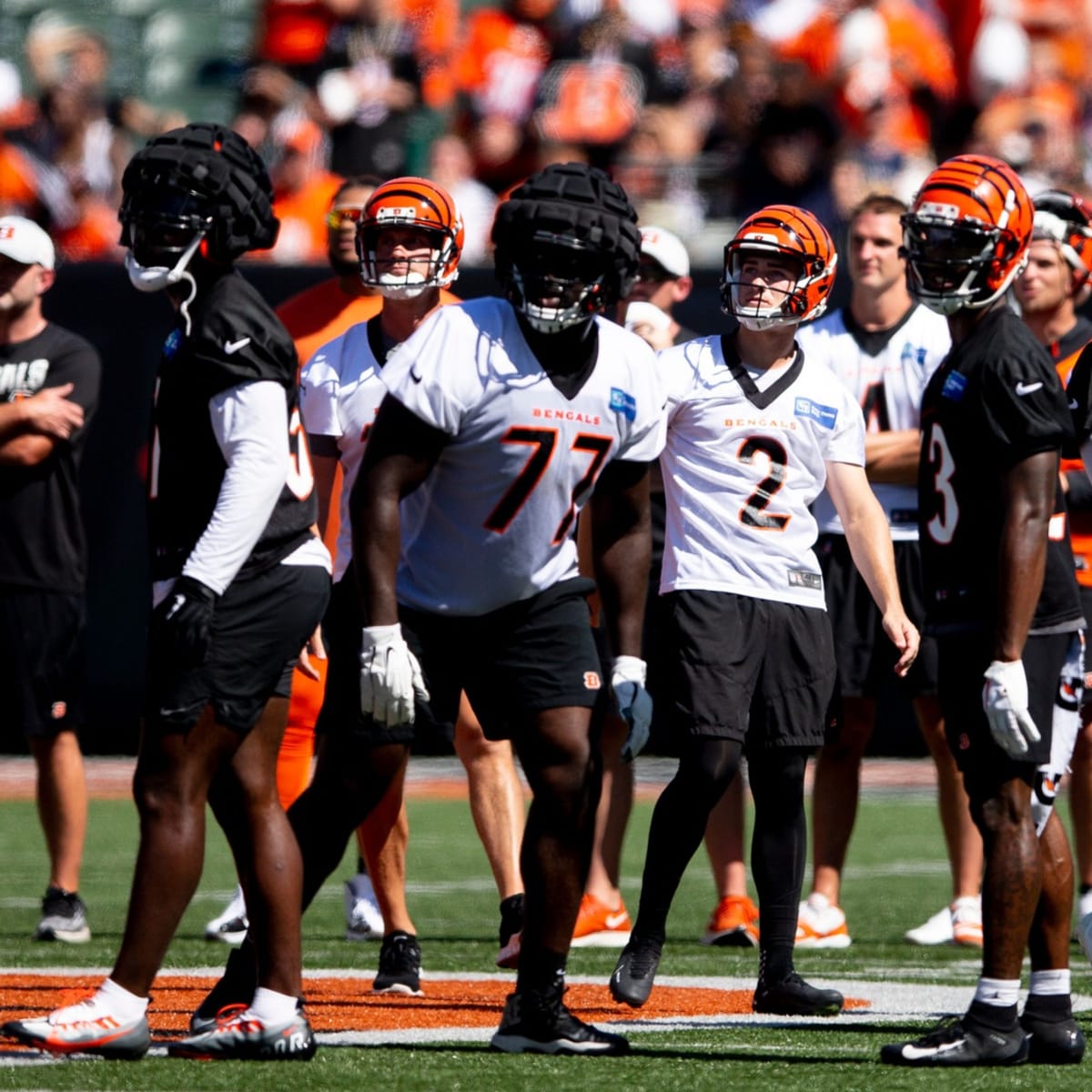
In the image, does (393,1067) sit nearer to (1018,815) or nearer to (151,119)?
(1018,815)

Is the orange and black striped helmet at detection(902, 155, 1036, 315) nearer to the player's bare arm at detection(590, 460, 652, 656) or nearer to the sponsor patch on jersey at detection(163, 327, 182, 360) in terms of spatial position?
the player's bare arm at detection(590, 460, 652, 656)

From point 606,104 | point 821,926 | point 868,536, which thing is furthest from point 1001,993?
point 606,104

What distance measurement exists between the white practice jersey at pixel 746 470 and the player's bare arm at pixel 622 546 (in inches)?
33.8

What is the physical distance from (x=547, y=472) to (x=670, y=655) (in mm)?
1183

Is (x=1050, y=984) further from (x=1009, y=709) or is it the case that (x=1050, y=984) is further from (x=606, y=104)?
(x=606, y=104)

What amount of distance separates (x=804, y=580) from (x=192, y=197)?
203 centimetres

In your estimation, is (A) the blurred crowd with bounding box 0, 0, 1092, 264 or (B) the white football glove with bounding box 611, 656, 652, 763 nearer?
(B) the white football glove with bounding box 611, 656, 652, 763

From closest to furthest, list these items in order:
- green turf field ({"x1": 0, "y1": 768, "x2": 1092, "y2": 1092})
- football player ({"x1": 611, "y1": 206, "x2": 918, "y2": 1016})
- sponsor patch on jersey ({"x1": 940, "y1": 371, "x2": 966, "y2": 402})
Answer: green turf field ({"x1": 0, "y1": 768, "x2": 1092, "y2": 1092})
sponsor patch on jersey ({"x1": 940, "y1": 371, "x2": 966, "y2": 402})
football player ({"x1": 611, "y1": 206, "x2": 918, "y2": 1016})

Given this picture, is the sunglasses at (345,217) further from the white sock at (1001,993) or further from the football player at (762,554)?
the white sock at (1001,993)

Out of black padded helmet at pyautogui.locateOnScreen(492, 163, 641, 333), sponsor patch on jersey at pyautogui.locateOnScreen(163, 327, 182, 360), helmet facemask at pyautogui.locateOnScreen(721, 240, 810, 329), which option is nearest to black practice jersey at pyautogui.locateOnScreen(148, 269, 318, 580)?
sponsor patch on jersey at pyautogui.locateOnScreen(163, 327, 182, 360)

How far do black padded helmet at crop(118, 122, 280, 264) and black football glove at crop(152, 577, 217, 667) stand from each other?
746 mm

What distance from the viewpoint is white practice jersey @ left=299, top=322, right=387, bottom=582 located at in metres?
6.18

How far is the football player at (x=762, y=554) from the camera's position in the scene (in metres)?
5.88

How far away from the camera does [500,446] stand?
4918 mm
